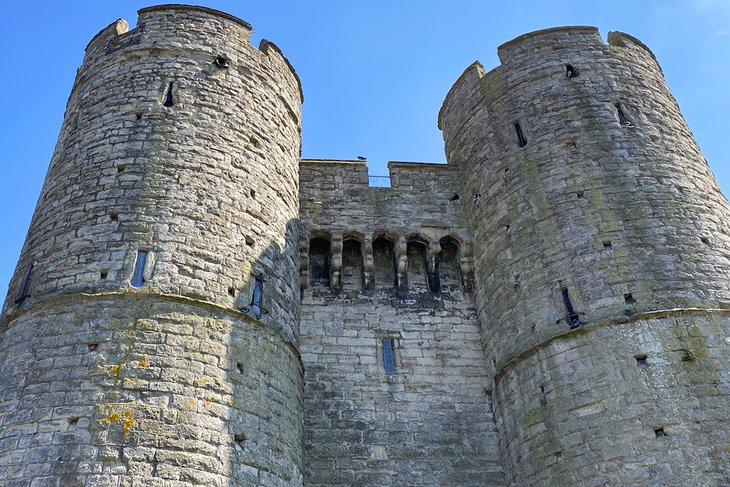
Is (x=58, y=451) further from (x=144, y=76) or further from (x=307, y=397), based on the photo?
(x=144, y=76)

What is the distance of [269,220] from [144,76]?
114 inches

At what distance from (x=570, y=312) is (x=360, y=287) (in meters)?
3.42

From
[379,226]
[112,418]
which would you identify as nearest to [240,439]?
[112,418]

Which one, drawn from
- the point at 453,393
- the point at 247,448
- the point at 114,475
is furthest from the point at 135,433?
the point at 453,393

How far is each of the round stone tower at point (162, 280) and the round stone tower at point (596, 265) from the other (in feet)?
9.98

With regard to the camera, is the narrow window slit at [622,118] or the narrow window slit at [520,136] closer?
the narrow window slit at [622,118]

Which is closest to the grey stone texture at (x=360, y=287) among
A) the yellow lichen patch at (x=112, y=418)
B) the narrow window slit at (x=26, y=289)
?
the yellow lichen patch at (x=112, y=418)

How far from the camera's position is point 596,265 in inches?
353

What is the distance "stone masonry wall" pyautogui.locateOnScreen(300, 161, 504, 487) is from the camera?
29.9ft

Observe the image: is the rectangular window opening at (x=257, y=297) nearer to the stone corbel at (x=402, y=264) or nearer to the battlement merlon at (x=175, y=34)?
the stone corbel at (x=402, y=264)

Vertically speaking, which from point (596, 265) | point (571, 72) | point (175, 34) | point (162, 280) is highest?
point (175, 34)

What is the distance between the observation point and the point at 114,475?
249 inches

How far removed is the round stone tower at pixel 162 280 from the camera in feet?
22.0

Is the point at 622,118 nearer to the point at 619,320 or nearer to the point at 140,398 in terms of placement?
the point at 619,320
